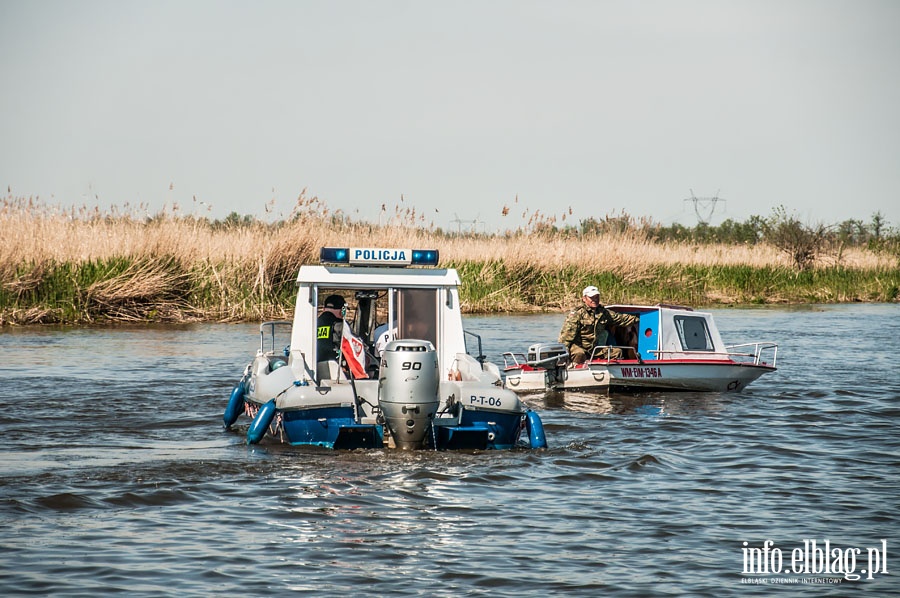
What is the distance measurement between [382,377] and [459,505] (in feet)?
4.78

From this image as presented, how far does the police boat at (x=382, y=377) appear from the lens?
9953mm

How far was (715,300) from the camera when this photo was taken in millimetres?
34844

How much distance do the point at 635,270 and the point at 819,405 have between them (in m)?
17.0

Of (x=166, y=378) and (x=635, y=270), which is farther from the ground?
(x=635, y=270)

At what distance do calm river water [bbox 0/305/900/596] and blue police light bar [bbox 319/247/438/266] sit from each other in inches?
84.4

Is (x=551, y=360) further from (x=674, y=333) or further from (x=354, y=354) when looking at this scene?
(x=354, y=354)

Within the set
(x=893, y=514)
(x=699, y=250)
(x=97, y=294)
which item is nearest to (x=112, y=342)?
(x=97, y=294)

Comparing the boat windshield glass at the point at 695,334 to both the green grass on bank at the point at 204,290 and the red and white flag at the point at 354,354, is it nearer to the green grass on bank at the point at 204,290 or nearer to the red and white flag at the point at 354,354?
the red and white flag at the point at 354,354

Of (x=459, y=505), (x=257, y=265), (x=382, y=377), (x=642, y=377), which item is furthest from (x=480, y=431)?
(x=257, y=265)

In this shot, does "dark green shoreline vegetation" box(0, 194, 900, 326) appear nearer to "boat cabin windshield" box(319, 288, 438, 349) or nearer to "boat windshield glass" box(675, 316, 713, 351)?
"boat windshield glass" box(675, 316, 713, 351)

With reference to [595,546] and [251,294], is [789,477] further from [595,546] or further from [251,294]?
[251,294]

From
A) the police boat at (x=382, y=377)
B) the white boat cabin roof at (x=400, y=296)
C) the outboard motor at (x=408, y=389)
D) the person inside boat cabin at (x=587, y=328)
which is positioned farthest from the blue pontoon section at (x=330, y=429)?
the person inside boat cabin at (x=587, y=328)

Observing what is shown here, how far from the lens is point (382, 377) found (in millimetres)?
9961

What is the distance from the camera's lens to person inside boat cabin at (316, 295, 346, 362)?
1202 cm
